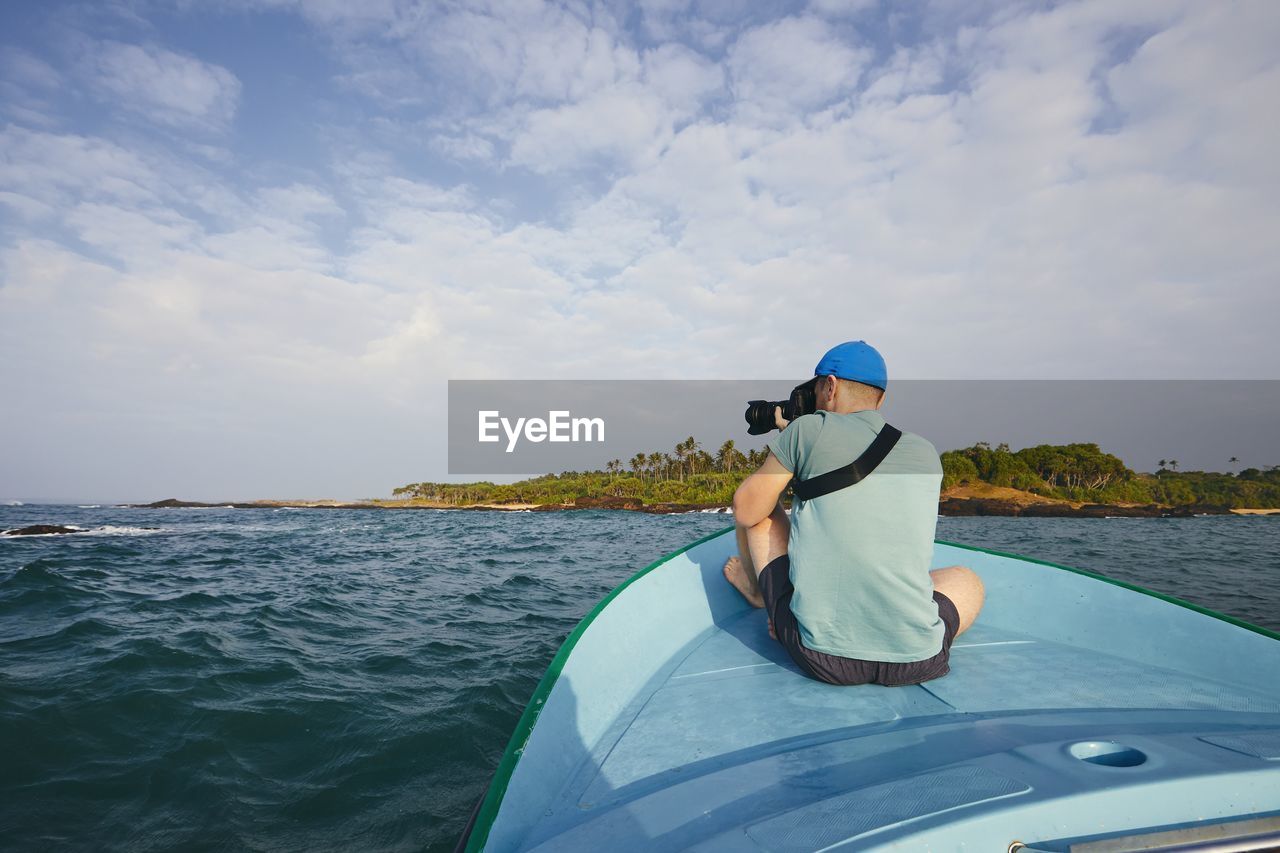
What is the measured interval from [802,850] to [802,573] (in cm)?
113

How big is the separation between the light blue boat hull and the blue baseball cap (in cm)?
124

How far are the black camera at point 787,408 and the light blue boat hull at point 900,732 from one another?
1.12m

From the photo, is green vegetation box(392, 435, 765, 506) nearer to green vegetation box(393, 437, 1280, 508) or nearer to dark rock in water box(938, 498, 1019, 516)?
green vegetation box(393, 437, 1280, 508)

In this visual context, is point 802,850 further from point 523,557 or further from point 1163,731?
point 523,557

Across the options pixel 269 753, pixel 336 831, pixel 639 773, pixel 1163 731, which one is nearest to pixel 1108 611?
pixel 1163 731

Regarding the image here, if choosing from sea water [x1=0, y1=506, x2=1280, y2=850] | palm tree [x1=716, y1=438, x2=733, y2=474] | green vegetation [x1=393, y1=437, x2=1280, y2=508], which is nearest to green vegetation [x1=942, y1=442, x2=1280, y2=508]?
green vegetation [x1=393, y1=437, x2=1280, y2=508]

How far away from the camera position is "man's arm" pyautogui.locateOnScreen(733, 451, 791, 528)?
2189 mm

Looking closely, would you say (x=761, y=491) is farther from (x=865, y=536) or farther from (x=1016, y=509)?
(x=1016, y=509)

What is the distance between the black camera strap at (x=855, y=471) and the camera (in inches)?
79.0

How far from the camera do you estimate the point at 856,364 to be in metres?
2.24

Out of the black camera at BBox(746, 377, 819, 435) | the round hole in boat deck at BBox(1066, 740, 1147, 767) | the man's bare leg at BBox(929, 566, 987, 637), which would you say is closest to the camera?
the round hole in boat deck at BBox(1066, 740, 1147, 767)

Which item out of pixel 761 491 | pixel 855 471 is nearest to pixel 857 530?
pixel 855 471

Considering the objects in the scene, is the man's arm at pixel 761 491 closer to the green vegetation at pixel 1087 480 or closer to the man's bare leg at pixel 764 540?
the man's bare leg at pixel 764 540

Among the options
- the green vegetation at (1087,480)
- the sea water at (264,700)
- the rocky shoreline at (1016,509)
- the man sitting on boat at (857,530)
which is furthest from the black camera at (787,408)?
the green vegetation at (1087,480)
